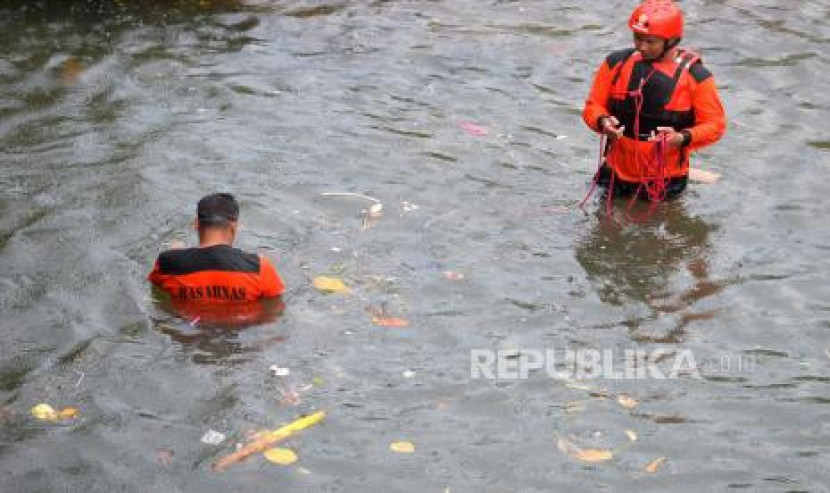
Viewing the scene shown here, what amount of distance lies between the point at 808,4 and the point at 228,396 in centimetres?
1048

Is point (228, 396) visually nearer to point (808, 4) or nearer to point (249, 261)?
point (249, 261)

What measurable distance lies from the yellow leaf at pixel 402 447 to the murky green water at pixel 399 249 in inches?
3.0

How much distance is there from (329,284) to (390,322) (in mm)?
674

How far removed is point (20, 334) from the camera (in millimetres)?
7504

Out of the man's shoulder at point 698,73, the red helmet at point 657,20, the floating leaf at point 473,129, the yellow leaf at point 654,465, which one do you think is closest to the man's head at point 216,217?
the yellow leaf at point 654,465

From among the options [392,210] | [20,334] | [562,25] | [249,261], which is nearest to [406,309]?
[249,261]

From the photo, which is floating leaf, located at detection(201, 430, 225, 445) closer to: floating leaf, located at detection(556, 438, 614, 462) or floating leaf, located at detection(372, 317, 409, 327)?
floating leaf, located at detection(372, 317, 409, 327)

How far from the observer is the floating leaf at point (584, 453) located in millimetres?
6504

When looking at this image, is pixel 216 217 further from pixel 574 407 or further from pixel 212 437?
pixel 574 407

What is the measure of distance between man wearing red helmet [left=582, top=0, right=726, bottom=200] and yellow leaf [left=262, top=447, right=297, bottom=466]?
3.94m

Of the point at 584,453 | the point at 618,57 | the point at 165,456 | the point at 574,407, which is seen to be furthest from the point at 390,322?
the point at 618,57

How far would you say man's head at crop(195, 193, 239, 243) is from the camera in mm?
7719

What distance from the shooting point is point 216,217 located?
304 inches

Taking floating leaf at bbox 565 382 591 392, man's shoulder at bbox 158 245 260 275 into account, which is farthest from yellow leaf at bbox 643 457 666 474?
man's shoulder at bbox 158 245 260 275
